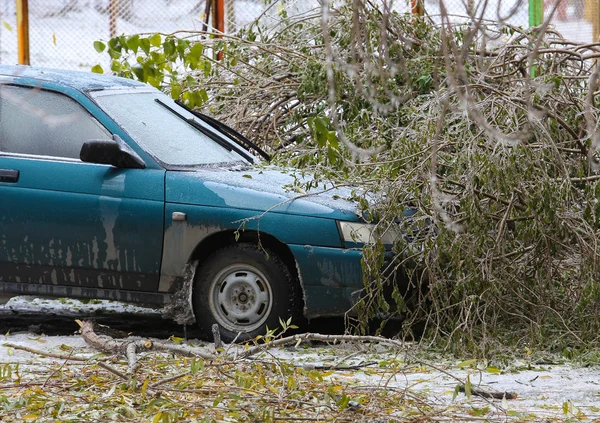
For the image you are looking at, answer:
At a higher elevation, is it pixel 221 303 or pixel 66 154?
pixel 66 154

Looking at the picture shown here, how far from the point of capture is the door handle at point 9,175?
6.36 m

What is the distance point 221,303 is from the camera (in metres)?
6.33

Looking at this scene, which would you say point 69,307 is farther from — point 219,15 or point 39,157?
point 219,15

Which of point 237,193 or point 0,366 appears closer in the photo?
point 0,366

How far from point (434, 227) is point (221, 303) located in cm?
141

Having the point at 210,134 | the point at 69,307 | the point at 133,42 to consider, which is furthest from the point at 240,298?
the point at 133,42

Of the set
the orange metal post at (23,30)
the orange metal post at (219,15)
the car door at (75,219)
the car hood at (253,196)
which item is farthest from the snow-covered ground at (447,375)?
the orange metal post at (219,15)

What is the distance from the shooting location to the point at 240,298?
249 inches

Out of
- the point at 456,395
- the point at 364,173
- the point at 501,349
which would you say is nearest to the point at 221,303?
the point at 364,173

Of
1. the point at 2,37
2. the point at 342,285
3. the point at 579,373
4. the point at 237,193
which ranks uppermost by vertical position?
the point at 2,37

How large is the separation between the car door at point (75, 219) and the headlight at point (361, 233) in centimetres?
113

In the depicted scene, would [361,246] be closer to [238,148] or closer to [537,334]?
[537,334]

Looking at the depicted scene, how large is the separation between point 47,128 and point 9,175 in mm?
388

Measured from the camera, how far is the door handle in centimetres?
636
